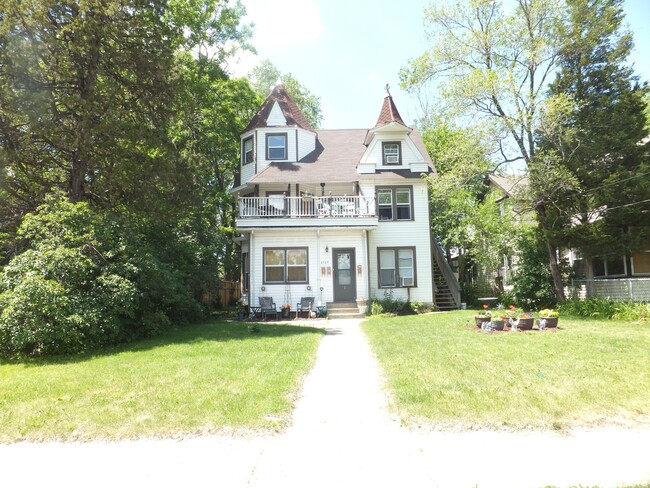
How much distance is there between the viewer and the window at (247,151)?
22.5 m

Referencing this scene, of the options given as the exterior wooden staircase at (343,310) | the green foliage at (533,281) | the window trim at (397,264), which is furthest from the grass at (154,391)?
the green foliage at (533,281)

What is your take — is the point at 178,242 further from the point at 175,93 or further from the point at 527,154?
the point at 527,154

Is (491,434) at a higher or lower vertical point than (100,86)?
lower

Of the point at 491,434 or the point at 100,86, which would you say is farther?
the point at 100,86

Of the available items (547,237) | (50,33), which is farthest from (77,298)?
(547,237)

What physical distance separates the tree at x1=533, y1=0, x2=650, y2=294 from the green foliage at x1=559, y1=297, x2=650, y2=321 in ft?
7.50

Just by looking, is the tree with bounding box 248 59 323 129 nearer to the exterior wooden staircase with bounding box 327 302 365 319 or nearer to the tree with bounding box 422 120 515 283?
the tree with bounding box 422 120 515 283

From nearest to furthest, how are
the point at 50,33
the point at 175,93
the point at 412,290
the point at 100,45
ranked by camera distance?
1. the point at 50,33
2. the point at 100,45
3. the point at 175,93
4. the point at 412,290

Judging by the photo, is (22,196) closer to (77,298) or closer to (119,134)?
(119,134)

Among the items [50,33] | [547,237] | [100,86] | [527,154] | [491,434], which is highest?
[50,33]

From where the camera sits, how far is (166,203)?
15805 mm

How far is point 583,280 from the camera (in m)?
17.9

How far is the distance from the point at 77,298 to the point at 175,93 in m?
9.10

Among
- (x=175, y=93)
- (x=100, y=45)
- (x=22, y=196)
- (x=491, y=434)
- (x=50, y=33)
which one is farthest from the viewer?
(x=175, y=93)
